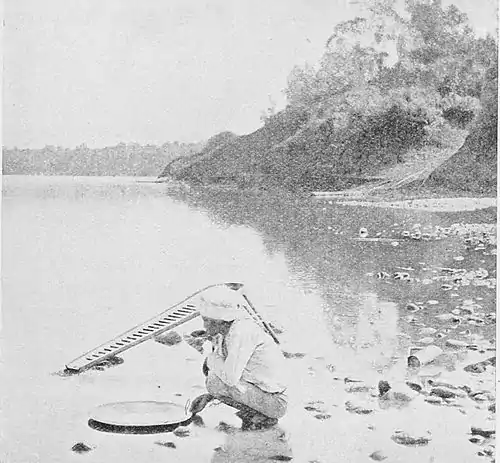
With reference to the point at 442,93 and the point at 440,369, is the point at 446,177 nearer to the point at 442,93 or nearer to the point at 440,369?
the point at 442,93

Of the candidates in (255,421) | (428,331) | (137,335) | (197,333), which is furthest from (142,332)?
(428,331)

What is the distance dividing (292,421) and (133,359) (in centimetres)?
61

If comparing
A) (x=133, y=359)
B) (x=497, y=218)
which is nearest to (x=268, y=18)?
(x=497, y=218)

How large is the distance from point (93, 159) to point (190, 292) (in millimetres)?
616

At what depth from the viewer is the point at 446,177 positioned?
3.71 m

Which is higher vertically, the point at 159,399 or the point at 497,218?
the point at 497,218

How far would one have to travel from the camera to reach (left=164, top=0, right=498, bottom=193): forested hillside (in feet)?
11.9

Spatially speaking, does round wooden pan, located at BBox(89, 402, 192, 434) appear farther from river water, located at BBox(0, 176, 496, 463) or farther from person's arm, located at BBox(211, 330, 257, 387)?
person's arm, located at BBox(211, 330, 257, 387)

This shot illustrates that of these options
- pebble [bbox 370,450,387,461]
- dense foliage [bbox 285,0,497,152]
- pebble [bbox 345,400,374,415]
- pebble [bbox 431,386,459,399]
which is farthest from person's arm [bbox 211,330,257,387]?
dense foliage [bbox 285,0,497,152]

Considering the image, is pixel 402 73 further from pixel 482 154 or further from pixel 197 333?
pixel 197 333

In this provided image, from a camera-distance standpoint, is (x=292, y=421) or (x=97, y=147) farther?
(x=97, y=147)

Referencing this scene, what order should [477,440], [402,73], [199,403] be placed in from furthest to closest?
[402,73] → [199,403] → [477,440]

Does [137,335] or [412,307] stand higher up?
[412,307]

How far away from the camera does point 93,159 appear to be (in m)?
3.87
